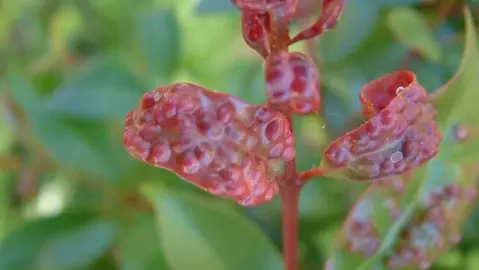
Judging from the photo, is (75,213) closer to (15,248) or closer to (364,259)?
(15,248)

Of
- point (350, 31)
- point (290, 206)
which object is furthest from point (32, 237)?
point (290, 206)

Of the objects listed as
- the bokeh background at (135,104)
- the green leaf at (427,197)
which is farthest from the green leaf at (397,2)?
the green leaf at (427,197)

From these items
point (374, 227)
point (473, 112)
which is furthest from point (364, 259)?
point (473, 112)

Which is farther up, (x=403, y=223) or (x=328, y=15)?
(x=328, y=15)

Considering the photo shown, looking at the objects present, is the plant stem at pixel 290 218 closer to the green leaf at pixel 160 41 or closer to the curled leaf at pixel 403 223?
the curled leaf at pixel 403 223

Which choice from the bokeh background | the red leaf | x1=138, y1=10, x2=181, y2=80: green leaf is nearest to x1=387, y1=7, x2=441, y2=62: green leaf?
the bokeh background

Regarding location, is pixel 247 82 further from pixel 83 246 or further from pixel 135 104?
pixel 83 246

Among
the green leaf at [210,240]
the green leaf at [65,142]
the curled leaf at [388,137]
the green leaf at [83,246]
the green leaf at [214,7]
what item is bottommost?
the green leaf at [83,246]
